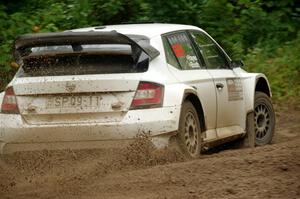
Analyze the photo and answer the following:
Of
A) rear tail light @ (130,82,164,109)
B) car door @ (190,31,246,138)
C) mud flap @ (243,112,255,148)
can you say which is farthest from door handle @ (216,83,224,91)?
rear tail light @ (130,82,164,109)

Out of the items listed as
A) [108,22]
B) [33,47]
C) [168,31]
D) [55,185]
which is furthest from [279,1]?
[55,185]

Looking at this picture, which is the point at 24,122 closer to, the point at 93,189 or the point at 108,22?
the point at 93,189

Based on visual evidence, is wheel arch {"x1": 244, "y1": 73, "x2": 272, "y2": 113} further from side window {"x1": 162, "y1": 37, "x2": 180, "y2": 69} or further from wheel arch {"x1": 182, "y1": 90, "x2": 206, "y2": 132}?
side window {"x1": 162, "y1": 37, "x2": 180, "y2": 69}

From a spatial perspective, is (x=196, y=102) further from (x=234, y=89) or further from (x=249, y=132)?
(x=249, y=132)

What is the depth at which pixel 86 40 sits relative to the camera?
752cm

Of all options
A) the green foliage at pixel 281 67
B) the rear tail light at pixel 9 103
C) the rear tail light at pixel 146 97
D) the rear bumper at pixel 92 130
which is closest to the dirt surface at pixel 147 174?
the rear bumper at pixel 92 130

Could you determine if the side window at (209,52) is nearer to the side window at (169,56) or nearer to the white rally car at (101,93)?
the white rally car at (101,93)

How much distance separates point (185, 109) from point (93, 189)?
5.41 ft

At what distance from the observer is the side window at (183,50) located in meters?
8.19

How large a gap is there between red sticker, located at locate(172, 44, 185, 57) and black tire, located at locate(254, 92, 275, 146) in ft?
6.09

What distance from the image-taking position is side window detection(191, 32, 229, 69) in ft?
29.3

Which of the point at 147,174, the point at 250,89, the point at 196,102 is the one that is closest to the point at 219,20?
the point at 250,89

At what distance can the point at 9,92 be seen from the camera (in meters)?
7.73

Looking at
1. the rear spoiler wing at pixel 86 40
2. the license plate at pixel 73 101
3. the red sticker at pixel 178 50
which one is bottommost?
the license plate at pixel 73 101
